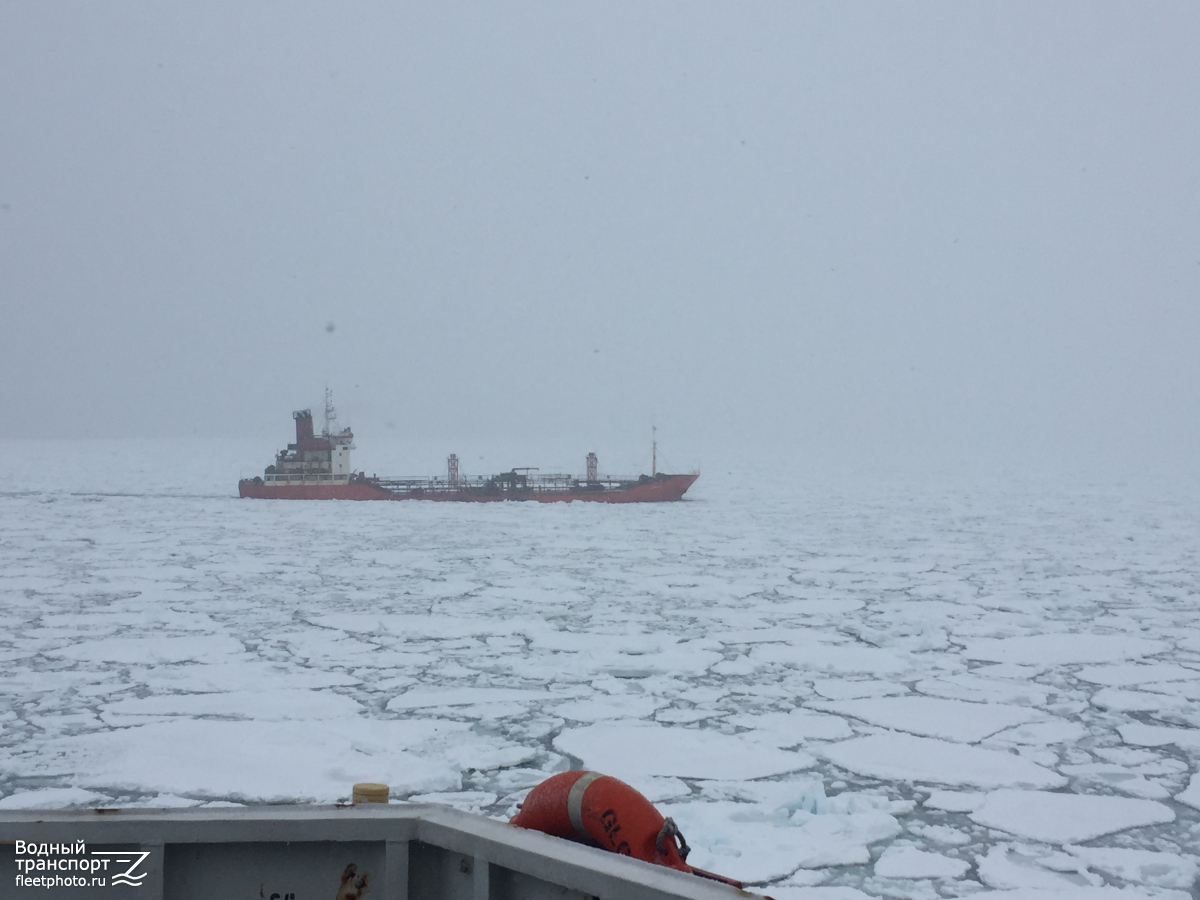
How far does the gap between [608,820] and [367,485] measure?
967 inches

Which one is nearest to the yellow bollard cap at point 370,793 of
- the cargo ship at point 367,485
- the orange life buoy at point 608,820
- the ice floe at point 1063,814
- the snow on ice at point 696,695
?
the orange life buoy at point 608,820

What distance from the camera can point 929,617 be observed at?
8141mm

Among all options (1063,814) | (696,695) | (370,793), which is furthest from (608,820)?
(696,695)

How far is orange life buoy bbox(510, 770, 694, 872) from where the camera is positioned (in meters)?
2.18

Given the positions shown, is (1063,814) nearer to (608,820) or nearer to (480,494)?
(608,820)

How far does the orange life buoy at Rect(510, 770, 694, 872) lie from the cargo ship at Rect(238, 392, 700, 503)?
73.9 ft

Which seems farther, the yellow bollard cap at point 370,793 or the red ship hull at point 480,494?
the red ship hull at point 480,494

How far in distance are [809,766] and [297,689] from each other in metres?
2.97

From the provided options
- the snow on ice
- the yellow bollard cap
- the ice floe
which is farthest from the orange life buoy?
the ice floe

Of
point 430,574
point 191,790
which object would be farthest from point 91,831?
point 430,574

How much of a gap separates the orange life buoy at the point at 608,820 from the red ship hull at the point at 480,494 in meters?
22.7

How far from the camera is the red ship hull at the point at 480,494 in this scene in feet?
83.1

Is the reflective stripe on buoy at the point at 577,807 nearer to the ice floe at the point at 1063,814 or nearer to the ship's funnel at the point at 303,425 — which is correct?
the ice floe at the point at 1063,814

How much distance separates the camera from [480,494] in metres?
26.1
